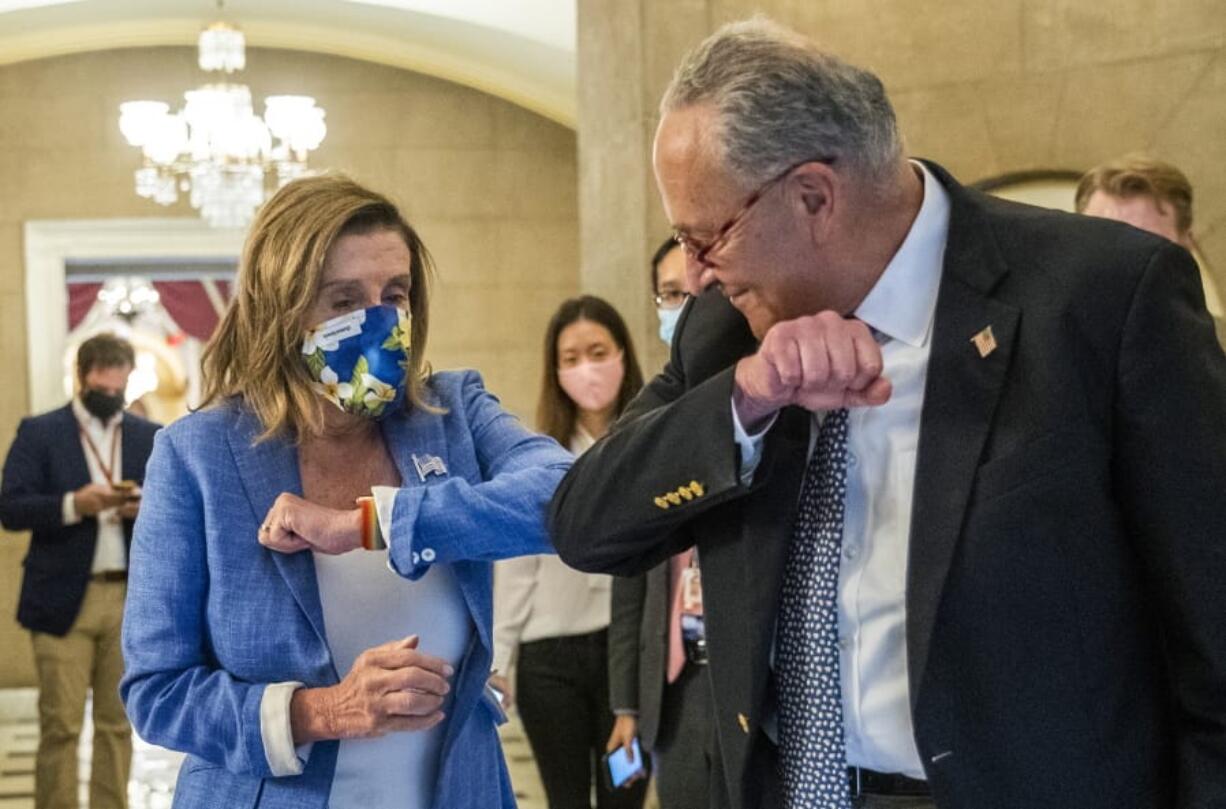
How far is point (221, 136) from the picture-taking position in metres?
11.4

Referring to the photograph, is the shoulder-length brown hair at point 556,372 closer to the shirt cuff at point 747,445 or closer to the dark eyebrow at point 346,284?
the dark eyebrow at point 346,284

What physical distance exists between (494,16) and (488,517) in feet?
31.6

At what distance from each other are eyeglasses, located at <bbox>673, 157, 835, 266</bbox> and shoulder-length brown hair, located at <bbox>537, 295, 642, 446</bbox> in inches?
123

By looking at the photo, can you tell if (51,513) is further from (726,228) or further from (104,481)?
(726,228)

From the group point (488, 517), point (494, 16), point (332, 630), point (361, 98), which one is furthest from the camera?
point (361, 98)

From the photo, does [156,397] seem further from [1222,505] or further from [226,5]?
[1222,505]

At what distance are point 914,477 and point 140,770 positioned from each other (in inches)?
311

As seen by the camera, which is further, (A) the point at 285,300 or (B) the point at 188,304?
(B) the point at 188,304

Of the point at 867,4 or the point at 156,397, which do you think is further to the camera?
the point at 156,397

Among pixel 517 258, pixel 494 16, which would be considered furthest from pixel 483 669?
pixel 517 258

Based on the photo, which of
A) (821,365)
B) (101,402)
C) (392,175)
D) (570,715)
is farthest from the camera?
(392,175)

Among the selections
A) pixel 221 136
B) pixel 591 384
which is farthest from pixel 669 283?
pixel 221 136

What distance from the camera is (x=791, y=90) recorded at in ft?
5.31

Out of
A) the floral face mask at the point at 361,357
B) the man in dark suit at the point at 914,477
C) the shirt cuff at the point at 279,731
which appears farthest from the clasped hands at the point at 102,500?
the man in dark suit at the point at 914,477
